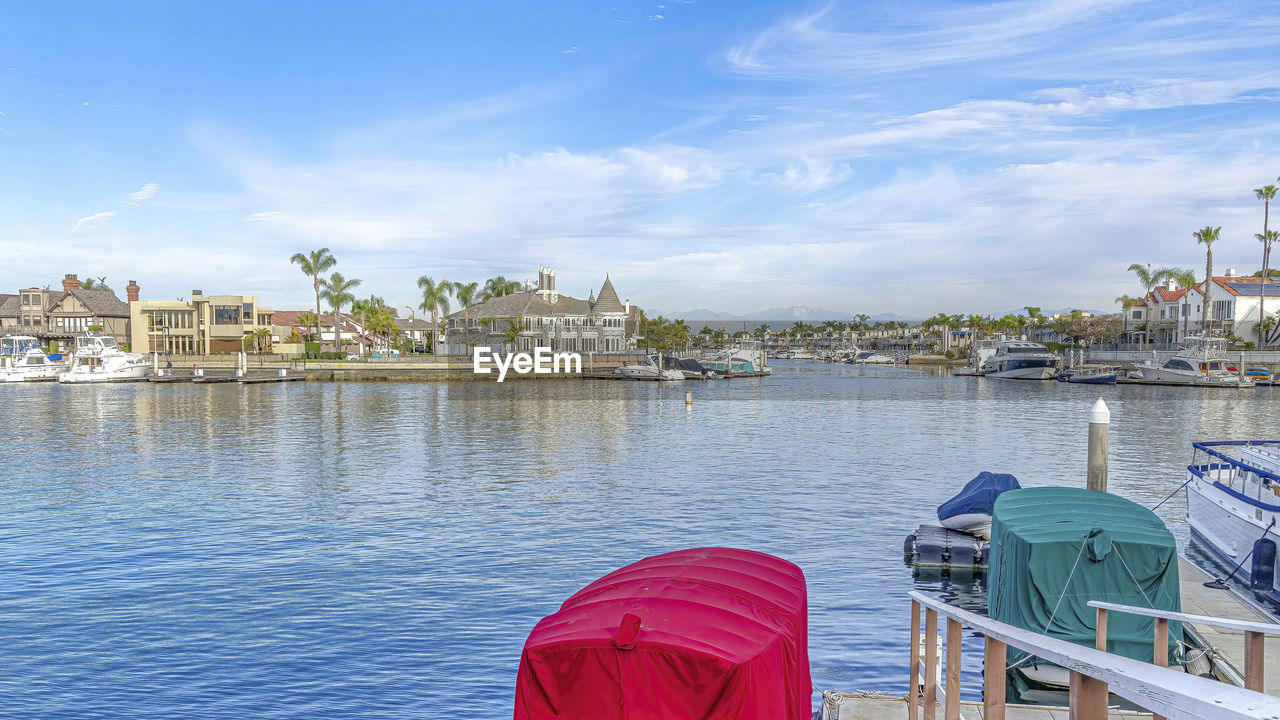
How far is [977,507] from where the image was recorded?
87.5 feet

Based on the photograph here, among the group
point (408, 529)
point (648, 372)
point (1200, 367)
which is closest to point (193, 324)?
point (648, 372)

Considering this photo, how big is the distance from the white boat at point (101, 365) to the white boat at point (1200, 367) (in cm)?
14882

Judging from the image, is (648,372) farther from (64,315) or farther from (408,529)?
(408,529)

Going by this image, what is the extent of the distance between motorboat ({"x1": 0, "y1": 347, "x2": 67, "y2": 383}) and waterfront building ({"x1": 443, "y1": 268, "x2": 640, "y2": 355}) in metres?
63.9

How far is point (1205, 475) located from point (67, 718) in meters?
31.6

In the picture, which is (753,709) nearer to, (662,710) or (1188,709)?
(662,710)

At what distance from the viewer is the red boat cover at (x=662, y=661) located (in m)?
9.72

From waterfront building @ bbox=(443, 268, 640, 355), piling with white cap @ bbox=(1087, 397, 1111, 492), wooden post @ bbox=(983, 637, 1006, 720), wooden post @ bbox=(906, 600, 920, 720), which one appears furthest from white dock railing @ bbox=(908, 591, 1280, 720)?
waterfront building @ bbox=(443, 268, 640, 355)

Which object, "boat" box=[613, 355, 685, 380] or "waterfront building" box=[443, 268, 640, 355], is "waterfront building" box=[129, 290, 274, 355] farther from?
"boat" box=[613, 355, 685, 380]

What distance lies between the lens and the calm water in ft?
57.5

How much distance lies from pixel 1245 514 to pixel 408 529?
84.1 ft

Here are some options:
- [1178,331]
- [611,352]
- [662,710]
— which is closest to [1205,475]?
[662,710]

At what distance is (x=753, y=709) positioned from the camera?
9.78 metres

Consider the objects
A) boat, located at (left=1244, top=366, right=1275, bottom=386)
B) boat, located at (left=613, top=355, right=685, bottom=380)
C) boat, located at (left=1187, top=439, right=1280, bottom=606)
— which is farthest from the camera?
boat, located at (left=613, top=355, right=685, bottom=380)
